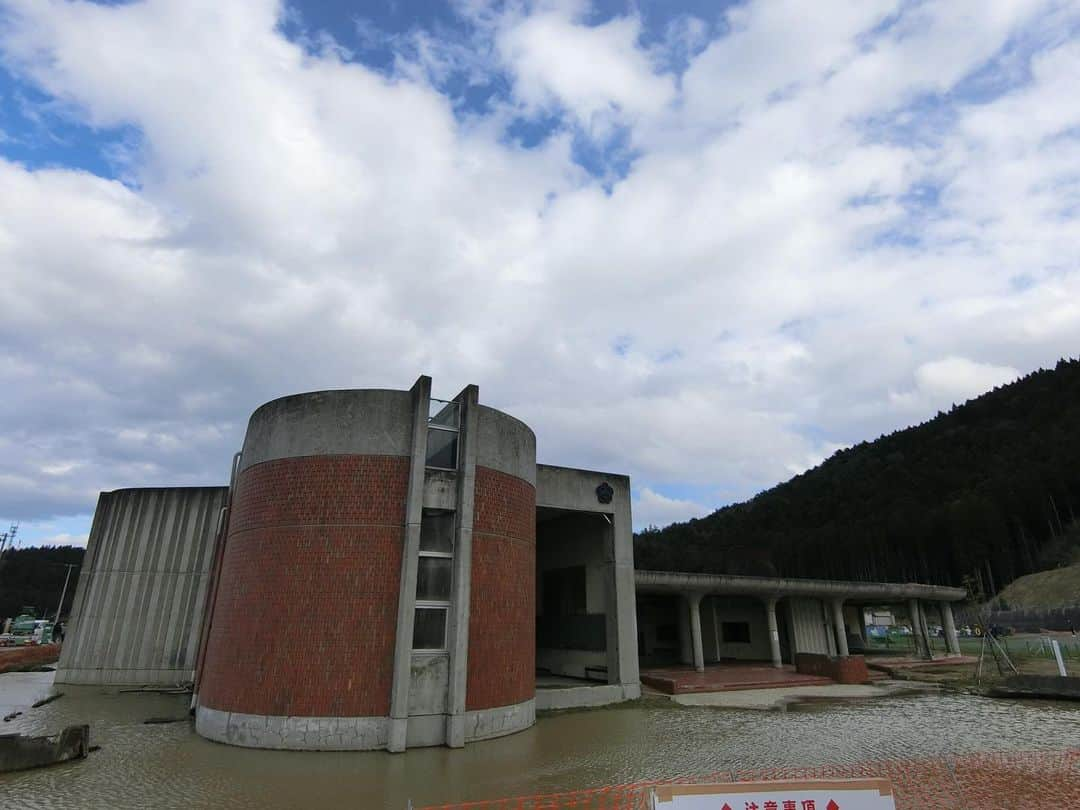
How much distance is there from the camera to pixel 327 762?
11398mm

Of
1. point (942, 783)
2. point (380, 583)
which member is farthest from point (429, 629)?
point (942, 783)

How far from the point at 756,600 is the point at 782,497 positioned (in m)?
105

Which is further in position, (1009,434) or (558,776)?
(1009,434)

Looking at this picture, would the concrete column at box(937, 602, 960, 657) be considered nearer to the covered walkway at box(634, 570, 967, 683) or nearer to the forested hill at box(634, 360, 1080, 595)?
the covered walkway at box(634, 570, 967, 683)

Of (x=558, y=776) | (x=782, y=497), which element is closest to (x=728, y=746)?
(x=558, y=776)

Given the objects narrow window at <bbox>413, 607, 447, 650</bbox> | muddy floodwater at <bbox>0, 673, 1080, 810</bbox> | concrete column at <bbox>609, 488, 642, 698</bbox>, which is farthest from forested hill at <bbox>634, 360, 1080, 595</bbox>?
narrow window at <bbox>413, 607, 447, 650</bbox>

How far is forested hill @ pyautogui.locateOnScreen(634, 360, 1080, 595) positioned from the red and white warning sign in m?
52.5

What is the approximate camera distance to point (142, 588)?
2622cm

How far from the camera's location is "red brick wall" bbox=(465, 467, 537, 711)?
46.2 ft

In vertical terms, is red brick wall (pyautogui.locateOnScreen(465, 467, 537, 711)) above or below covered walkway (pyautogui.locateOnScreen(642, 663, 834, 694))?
above

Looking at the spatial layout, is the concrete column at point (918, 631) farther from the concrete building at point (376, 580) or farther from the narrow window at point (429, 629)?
the narrow window at point (429, 629)

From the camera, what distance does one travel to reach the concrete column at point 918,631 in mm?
31391

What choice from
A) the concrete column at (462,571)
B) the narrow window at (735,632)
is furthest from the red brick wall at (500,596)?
the narrow window at (735,632)

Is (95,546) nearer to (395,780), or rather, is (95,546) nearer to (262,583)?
(262,583)
